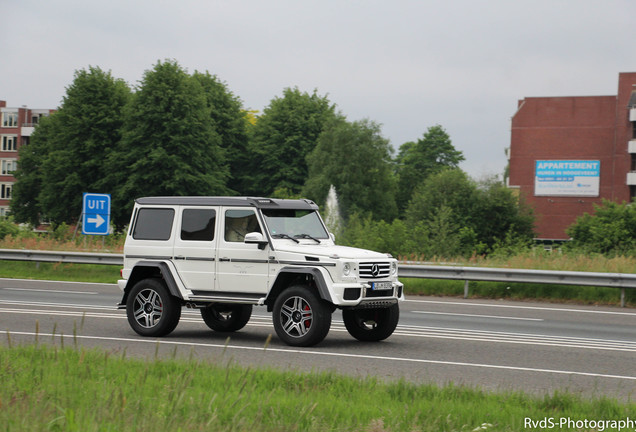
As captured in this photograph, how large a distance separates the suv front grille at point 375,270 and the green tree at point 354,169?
6308cm

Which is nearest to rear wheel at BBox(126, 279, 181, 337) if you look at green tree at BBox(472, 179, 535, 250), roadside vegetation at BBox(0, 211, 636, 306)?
roadside vegetation at BBox(0, 211, 636, 306)

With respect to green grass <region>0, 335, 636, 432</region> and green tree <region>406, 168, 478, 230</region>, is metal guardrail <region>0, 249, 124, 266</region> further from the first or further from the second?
green tree <region>406, 168, 478, 230</region>

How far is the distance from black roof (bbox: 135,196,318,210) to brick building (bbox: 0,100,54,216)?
11248cm

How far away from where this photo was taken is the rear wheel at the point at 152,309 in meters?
12.3

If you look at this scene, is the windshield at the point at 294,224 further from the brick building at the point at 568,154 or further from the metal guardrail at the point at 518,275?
the brick building at the point at 568,154

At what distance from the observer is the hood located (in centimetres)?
1152

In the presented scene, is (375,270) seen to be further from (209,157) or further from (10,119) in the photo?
(10,119)

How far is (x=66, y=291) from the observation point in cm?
2131

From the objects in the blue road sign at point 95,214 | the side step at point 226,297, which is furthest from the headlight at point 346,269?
the blue road sign at point 95,214

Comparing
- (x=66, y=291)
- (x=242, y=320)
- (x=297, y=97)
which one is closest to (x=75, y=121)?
(x=297, y=97)

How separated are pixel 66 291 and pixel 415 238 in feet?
41.6

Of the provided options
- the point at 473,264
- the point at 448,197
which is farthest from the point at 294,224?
the point at 448,197

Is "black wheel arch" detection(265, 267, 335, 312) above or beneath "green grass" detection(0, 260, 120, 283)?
above

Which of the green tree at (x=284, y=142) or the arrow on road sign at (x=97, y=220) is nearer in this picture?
the arrow on road sign at (x=97, y=220)
